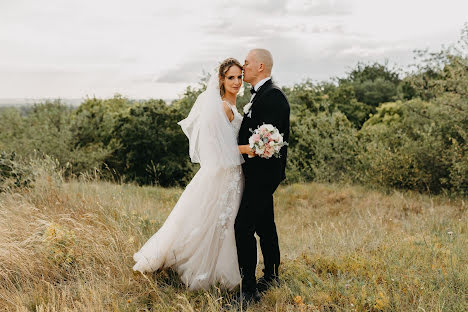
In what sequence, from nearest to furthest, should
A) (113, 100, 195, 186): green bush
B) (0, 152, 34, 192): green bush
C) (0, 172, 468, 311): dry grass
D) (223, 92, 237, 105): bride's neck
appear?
(0, 172, 468, 311): dry grass < (223, 92, 237, 105): bride's neck < (0, 152, 34, 192): green bush < (113, 100, 195, 186): green bush

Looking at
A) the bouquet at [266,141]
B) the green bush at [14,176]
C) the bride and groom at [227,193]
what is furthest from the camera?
the green bush at [14,176]

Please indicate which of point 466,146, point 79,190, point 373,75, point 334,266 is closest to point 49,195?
point 79,190

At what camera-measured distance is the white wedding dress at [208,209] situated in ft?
13.1

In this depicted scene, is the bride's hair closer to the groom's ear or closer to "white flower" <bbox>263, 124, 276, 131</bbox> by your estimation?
the groom's ear

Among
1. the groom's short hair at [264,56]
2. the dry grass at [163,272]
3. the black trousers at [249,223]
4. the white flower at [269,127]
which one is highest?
the groom's short hair at [264,56]

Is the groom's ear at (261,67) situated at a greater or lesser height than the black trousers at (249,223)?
greater

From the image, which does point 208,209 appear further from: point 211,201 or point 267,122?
point 267,122

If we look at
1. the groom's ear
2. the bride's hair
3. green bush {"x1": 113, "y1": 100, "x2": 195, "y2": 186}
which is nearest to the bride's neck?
the bride's hair

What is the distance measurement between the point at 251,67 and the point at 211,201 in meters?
1.40

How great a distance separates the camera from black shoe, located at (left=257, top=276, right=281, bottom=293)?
14.3ft

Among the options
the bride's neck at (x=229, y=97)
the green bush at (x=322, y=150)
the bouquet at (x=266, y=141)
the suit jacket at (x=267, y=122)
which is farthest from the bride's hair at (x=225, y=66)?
the green bush at (x=322, y=150)

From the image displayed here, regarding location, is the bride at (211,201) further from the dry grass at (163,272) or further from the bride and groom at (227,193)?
the dry grass at (163,272)

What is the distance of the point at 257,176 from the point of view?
13.0 ft

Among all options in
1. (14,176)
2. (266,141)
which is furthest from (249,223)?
Result: (14,176)
